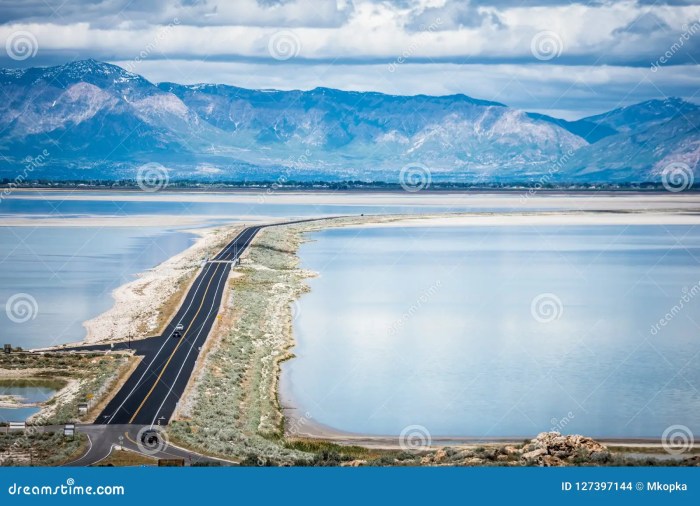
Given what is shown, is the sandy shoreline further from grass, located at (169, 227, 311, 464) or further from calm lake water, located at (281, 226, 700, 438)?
calm lake water, located at (281, 226, 700, 438)

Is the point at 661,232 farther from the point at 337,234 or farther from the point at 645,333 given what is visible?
the point at 645,333

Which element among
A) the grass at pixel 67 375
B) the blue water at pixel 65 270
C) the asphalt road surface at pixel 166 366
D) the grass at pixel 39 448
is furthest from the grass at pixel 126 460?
the blue water at pixel 65 270

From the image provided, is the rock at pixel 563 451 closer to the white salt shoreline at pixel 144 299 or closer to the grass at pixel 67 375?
the grass at pixel 67 375

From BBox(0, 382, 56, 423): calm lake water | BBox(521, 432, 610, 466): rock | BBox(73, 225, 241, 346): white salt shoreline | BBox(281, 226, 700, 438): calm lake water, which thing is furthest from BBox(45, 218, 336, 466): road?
BBox(521, 432, 610, 466): rock

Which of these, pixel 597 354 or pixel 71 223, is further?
pixel 71 223

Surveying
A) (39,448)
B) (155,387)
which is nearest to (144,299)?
(155,387)

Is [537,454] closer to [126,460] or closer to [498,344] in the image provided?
[126,460]

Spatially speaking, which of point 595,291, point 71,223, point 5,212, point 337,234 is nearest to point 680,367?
point 595,291
